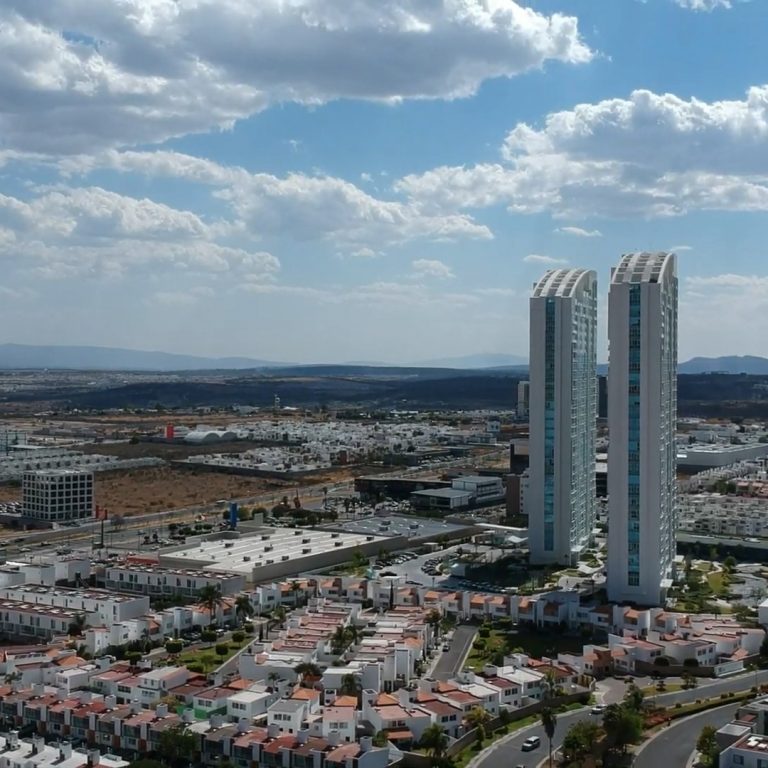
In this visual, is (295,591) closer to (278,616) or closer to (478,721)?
(278,616)

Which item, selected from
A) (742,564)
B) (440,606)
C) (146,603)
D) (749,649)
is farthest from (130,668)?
(742,564)

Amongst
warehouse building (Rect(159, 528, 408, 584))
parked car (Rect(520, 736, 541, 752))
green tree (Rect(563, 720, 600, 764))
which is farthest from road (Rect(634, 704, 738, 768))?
warehouse building (Rect(159, 528, 408, 584))

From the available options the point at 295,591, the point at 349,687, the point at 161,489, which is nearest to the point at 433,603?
the point at 295,591

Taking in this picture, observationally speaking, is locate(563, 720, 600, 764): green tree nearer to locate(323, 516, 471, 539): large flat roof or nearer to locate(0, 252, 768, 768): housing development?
locate(0, 252, 768, 768): housing development

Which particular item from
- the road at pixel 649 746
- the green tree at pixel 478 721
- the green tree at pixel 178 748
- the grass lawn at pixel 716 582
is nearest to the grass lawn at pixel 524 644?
the road at pixel 649 746

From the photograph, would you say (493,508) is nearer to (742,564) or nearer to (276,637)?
(742,564)
